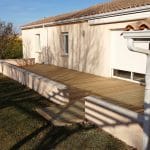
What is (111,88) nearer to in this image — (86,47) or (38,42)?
(86,47)

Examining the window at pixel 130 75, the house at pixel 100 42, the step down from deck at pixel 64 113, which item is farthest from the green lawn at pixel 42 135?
the house at pixel 100 42

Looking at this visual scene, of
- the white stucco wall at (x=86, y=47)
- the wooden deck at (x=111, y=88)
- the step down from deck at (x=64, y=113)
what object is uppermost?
the white stucco wall at (x=86, y=47)

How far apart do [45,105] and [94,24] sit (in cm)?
655

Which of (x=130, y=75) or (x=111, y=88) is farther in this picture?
(x=130, y=75)

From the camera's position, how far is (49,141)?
243 inches

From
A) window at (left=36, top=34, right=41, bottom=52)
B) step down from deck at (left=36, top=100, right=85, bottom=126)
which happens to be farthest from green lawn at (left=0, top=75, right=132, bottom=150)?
window at (left=36, top=34, right=41, bottom=52)

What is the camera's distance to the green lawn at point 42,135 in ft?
19.4

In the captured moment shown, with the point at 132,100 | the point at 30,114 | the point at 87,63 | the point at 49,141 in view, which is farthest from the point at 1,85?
the point at 49,141

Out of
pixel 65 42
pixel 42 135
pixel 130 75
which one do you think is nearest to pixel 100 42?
pixel 130 75

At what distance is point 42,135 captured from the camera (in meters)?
6.49

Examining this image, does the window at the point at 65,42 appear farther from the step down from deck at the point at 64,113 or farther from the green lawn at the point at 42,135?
the green lawn at the point at 42,135

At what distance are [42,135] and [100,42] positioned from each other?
328 inches

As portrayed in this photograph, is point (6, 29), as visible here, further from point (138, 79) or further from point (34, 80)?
point (138, 79)

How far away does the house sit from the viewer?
38.4 feet
